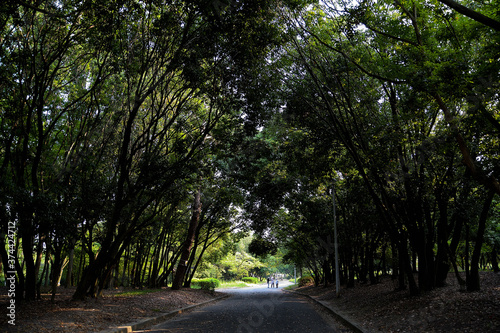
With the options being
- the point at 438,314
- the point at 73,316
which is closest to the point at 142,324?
the point at 73,316

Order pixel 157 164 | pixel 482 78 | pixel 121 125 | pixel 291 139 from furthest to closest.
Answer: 1. pixel 291 139
2. pixel 121 125
3. pixel 157 164
4. pixel 482 78

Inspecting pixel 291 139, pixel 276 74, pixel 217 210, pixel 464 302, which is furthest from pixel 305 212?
pixel 464 302

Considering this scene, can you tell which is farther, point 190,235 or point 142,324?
point 190,235

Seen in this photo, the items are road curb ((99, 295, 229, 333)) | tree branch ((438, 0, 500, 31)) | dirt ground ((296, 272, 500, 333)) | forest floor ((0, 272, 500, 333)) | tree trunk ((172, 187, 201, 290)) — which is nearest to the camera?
tree branch ((438, 0, 500, 31))

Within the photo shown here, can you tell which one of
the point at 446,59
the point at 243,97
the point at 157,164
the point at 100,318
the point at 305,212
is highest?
the point at 243,97

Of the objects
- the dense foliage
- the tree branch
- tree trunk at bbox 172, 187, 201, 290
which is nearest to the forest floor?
the dense foliage

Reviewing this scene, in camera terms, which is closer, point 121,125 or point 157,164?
point 157,164

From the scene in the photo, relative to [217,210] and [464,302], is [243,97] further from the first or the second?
[217,210]

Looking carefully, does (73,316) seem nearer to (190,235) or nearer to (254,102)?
(254,102)

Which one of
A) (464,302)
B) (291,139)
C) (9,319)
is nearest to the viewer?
(9,319)

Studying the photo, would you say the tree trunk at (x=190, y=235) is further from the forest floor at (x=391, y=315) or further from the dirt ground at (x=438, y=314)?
the dirt ground at (x=438, y=314)

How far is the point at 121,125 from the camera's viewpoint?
43.4 feet

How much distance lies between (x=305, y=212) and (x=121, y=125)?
12.3 m

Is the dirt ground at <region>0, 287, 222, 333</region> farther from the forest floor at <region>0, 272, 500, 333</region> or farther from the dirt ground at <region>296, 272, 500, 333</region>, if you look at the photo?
the dirt ground at <region>296, 272, 500, 333</region>
